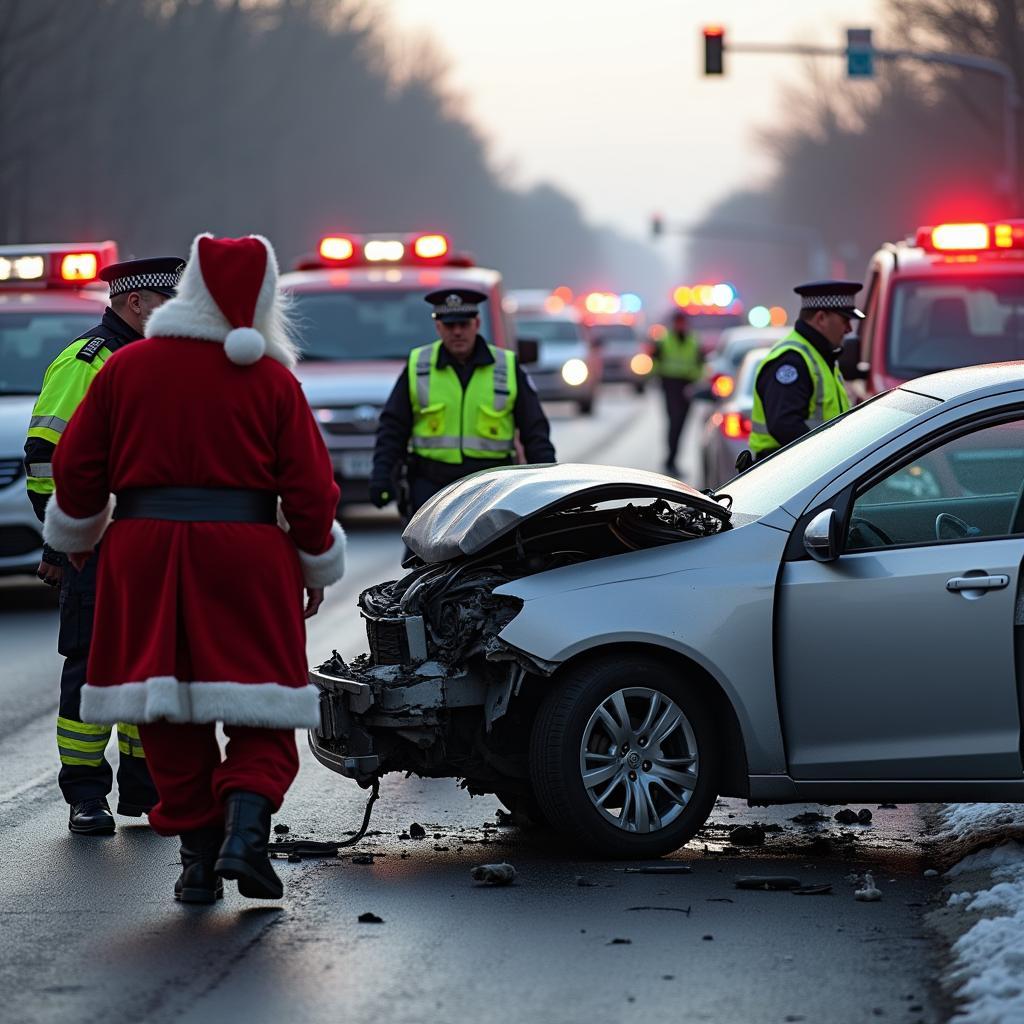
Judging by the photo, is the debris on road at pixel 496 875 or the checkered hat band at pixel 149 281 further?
the checkered hat band at pixel 149 281

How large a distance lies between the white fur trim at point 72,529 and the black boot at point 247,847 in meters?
0.86

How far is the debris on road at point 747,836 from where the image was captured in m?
7.18

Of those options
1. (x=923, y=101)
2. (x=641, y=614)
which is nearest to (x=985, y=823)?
(x=641, y=614)

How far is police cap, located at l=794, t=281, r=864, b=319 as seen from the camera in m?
9.91

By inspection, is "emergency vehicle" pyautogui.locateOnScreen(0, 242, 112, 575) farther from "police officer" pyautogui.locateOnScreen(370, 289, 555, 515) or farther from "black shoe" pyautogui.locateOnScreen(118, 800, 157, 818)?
"black shoe" pyautogui.locateOnScreen(118, 800, 157, 818)

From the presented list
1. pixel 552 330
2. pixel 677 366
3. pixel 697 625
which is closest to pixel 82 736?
pixel 697 625

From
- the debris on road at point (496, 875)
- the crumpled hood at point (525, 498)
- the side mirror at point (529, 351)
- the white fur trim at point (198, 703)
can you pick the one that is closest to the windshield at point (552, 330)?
the side mirror at point (529, 351)

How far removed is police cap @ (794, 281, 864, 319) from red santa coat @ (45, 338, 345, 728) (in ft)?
13.9

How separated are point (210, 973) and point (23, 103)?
46505 mm

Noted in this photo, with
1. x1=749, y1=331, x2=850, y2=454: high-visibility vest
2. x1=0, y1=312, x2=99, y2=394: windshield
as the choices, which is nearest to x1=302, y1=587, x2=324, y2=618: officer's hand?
x1=749, y1=331, x2=850, y2=454: high-visibility vest

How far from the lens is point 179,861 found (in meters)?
6.88

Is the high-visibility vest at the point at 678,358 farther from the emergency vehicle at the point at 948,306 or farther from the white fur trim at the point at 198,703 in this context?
the white fur trim at the point at 198,703

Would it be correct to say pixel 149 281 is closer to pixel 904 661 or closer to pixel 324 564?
pixel 324 564

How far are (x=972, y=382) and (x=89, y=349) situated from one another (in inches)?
112
